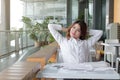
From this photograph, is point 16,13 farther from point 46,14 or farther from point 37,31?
point 37,31

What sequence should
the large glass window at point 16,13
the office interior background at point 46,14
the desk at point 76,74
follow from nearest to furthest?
the desk at point 76,74
the office interior background at point 46,14
the large glass window at point 16,13

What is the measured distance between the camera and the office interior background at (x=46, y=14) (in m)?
10.4

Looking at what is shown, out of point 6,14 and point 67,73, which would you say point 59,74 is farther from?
point 6,14

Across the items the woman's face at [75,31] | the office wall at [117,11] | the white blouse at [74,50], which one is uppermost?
the office wall at [117,11]

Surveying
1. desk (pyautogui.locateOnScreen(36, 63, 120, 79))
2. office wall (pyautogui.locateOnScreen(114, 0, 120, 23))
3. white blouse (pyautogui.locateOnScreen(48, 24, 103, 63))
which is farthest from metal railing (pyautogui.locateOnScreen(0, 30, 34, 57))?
desk (pyautogui.locateOnScreen(36, 63, 120, 79))

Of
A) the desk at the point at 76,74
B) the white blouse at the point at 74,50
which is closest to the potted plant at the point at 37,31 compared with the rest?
the white blouse at the point at 74,50

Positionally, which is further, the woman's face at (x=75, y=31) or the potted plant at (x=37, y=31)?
the potted plant at (x=37, y=31)

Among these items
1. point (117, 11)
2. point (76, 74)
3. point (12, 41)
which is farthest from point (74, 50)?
point (12, 41)

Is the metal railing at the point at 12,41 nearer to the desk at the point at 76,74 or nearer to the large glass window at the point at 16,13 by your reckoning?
the large glass window at the point at 16,13

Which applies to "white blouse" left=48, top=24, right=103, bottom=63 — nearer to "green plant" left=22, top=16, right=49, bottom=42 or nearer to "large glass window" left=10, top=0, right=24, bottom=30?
"green plant" left=22, top=16, right=49, bottom=42

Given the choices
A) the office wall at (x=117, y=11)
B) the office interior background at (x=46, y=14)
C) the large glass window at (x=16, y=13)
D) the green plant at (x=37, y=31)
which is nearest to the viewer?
the office wall at (x=117, y=11)

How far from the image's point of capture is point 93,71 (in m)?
1.93

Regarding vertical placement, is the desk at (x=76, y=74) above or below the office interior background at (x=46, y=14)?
below

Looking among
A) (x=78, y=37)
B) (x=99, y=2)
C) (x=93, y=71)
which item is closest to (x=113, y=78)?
(x=93, y=71)
